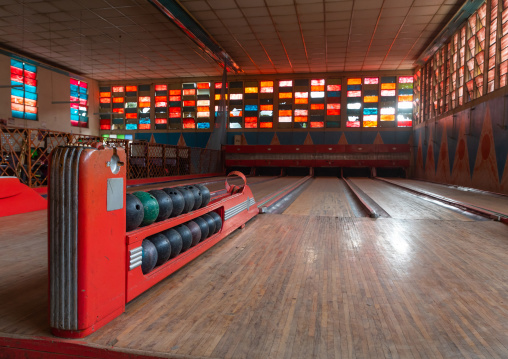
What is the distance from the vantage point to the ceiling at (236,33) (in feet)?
29.8

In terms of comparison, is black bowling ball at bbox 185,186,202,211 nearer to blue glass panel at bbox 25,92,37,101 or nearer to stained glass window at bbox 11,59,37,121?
stained glass window at bbox 11,59,37,121

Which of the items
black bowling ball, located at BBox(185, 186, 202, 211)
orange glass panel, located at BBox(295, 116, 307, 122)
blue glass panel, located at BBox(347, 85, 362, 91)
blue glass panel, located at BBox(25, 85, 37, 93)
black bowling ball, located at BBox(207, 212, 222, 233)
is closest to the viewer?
black bowling ball, located at BBox(185, 186, 202, 211)

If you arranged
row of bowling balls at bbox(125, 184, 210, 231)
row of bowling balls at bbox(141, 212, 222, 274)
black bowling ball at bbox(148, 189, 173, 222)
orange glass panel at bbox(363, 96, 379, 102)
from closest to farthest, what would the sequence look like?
row of bowling balls at bbox(125, 184, 210, 231) → row of bowling balls at bbox(141, 212, 222, 274) → black bowling ball at bbox(148, 189, 173, 222) → orange glass panel at bbox(363, 96, 379, 102)

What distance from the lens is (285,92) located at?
51.6 ft

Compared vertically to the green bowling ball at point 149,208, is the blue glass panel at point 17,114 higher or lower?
higher

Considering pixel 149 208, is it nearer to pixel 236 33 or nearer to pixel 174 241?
pixel 174 241

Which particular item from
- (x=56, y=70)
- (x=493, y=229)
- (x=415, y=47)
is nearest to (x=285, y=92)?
(x=415, y=47)

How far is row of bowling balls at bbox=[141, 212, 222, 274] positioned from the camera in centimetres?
187

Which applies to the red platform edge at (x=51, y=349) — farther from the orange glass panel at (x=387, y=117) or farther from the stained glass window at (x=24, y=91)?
the orange glass panel at (x=387, y=117)

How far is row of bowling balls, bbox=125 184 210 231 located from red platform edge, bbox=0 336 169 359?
61cm

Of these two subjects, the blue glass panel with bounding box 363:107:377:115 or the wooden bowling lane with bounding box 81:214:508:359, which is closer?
the wooden bowling lane with bounding box 81:214:508:359

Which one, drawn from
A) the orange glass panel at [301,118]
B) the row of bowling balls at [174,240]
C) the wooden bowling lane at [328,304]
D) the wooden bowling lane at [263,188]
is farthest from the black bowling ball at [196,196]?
the orange glass panel at [301,118]

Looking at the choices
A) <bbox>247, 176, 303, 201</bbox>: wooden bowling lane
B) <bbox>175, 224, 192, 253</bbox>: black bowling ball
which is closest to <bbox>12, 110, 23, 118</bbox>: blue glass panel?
<bbox>247, 176, 303, 201</bbox>: wooden bowling lane

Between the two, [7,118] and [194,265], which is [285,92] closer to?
[7,118]
